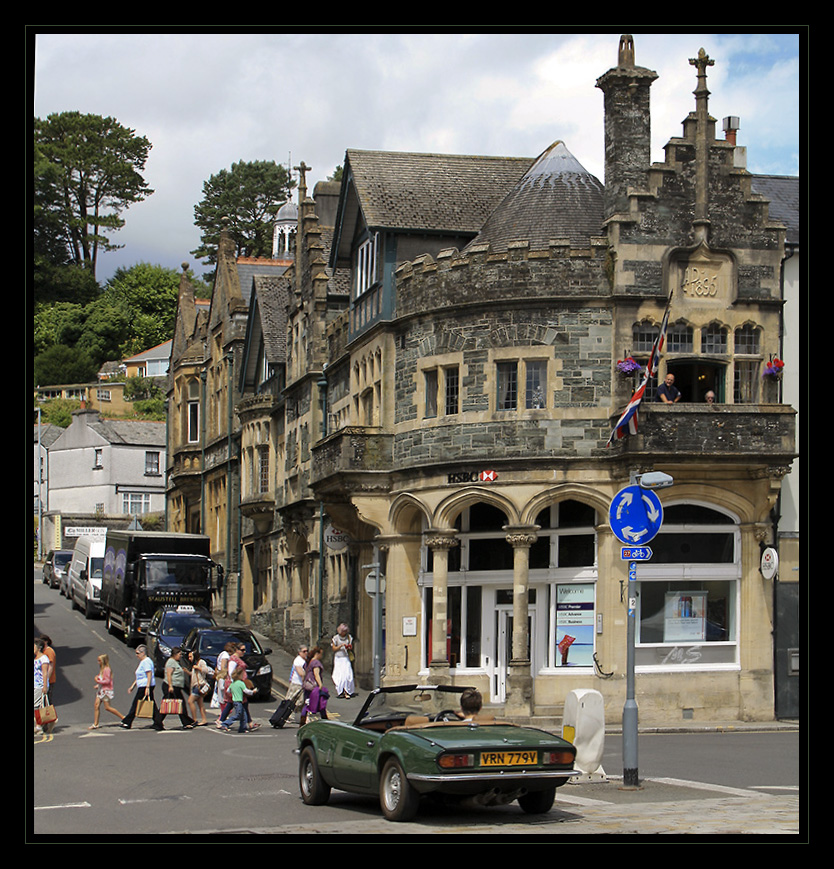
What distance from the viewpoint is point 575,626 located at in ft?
107

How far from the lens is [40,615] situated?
2285 inches

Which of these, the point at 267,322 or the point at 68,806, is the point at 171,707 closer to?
the point at 68,806

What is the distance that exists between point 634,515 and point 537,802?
589 centimetres

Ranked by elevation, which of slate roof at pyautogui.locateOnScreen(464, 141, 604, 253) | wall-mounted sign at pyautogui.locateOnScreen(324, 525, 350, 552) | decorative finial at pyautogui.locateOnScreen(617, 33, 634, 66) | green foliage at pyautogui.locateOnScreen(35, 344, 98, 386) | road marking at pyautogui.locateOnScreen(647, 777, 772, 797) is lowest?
road marking at pyautogui.locateOnScreen(647, 777, 772, 797)

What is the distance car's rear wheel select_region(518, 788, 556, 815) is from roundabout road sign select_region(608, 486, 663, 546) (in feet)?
18.4

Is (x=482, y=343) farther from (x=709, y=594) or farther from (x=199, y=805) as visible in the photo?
(x=199, y=805)

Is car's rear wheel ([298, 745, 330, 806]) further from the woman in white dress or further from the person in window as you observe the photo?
the person in window

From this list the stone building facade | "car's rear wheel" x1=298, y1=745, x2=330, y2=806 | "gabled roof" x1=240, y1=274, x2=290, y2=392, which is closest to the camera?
"car's rear wheel" x1=298, y1=745, x2=330, y2=806

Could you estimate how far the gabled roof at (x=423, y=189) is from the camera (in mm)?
36812

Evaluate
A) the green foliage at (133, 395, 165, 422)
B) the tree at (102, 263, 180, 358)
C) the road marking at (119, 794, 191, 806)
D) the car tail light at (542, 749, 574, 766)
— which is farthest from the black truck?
the tree at (102, 263, 180, 358)

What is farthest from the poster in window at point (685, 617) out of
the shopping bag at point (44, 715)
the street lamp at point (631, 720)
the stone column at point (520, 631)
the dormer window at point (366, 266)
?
the shopping bag at point (44, 715)

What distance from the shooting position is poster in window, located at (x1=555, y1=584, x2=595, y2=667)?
32344 millimetres

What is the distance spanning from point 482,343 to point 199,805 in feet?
57.2

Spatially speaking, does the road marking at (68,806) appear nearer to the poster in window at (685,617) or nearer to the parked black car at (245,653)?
the poster in window at (685,617)
